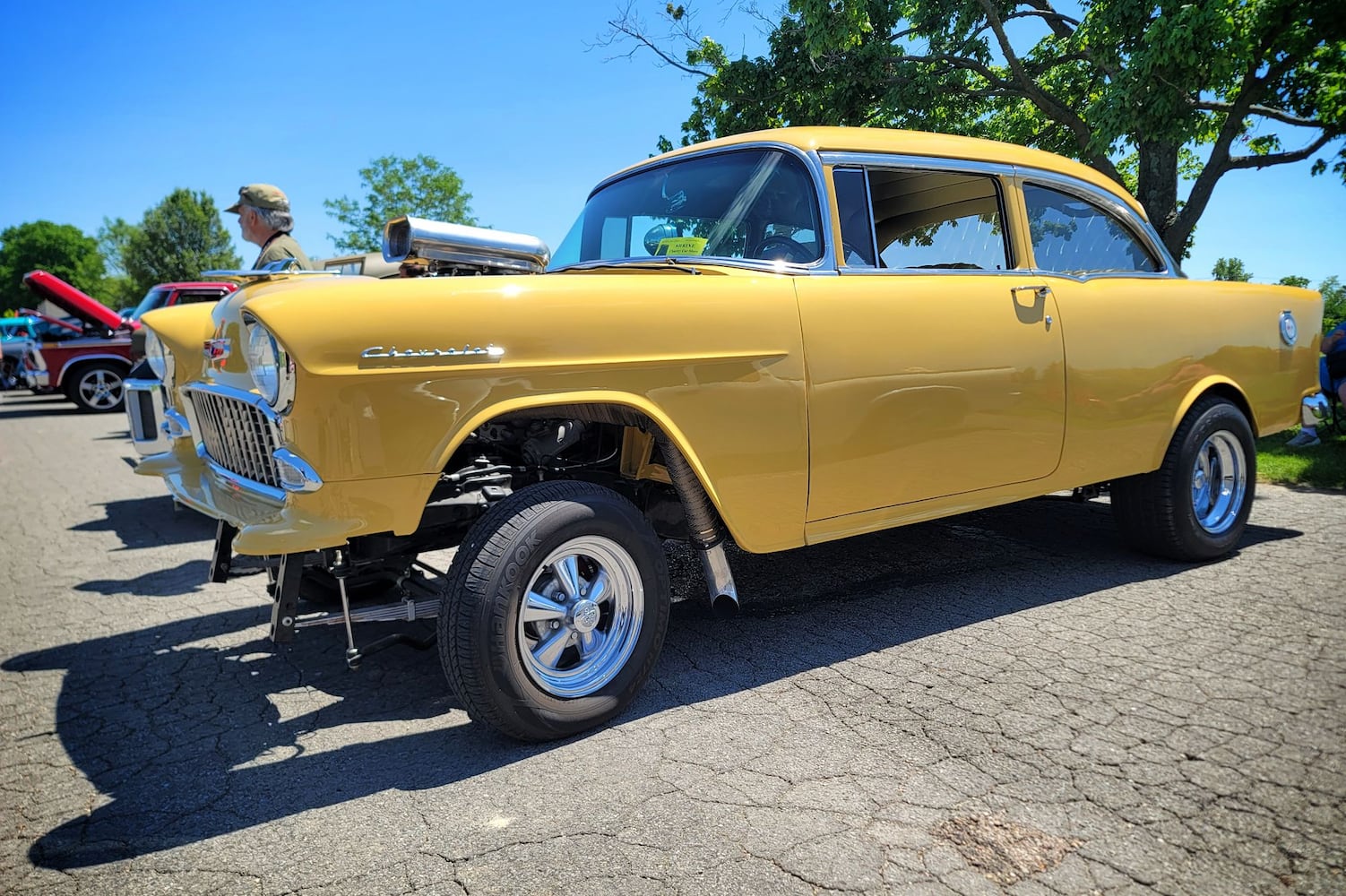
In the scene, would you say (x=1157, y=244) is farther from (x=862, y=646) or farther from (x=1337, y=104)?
(x=1337, y=104)

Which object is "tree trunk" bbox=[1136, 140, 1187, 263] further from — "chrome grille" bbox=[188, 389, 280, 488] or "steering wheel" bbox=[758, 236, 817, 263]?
"chrome grille" bbox=[188, 389, 280, 488]

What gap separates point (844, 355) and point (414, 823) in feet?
6.81

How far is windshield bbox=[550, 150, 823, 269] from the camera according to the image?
332cm

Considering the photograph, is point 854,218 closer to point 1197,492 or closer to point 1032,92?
point 1197,492

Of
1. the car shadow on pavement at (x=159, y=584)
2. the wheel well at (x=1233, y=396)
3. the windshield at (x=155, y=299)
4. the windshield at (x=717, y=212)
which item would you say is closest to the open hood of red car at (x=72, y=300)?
the windshield at (x=155, y=299)

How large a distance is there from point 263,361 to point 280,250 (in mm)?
3117

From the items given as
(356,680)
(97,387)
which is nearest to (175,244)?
(97,387)

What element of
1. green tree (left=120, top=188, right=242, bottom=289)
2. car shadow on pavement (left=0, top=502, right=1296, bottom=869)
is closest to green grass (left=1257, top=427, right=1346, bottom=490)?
car shadow on pavement (left=0, top=502, right=1296, bottom=869)

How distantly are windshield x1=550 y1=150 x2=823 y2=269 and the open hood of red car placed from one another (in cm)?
1246

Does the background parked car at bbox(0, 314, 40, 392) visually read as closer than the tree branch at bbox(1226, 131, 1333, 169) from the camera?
No

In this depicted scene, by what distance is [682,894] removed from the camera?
1966mm

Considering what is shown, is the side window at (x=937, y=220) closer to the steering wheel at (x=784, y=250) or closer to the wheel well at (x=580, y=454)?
the steering wheel at (x=784, y=250)

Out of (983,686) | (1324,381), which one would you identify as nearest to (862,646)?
(983,686)

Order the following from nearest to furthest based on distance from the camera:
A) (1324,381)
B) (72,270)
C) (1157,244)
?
1. (1157,244)
2. (1324,381)
3. (72,270)
